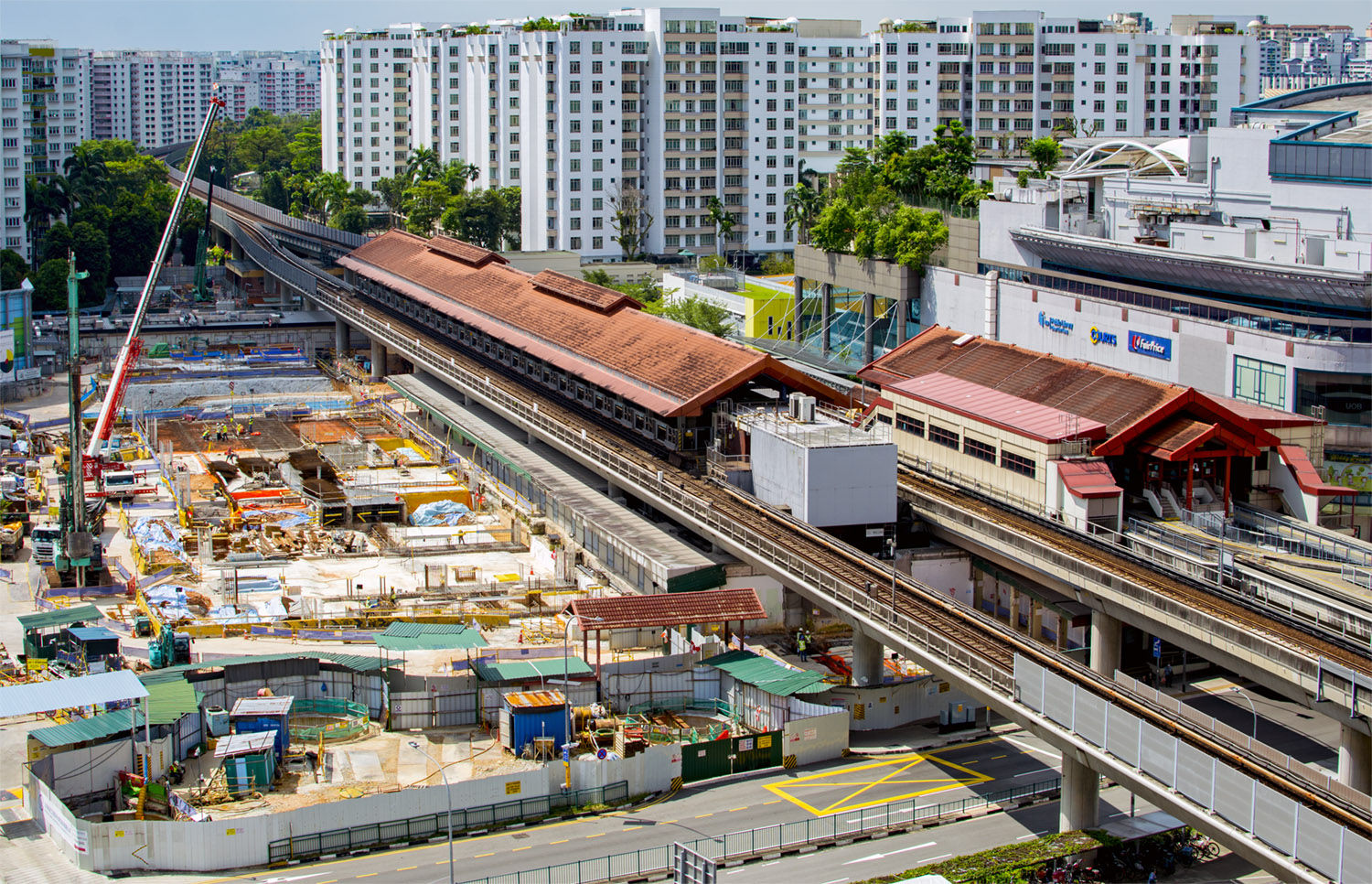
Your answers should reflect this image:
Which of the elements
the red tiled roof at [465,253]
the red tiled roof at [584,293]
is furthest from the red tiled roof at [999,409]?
the red tiled roof at [465,253]

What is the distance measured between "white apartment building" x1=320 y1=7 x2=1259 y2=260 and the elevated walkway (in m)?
55.6

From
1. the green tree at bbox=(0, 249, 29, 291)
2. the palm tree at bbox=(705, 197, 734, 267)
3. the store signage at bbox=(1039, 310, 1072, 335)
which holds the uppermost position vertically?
the palm tree at bbox=(705, 197, 734, 267)

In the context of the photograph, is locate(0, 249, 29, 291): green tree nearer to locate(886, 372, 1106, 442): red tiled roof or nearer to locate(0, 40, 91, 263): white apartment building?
locate(0, 40, 91, 263): white apartment building

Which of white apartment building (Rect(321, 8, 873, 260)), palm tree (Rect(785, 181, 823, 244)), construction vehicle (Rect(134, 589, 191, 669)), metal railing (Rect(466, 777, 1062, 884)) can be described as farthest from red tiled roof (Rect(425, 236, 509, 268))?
metal railing (Rect(466, 777, 1062, 884))

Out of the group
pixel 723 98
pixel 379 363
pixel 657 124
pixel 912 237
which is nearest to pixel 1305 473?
pixel 912 237

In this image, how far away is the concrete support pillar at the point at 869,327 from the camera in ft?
368

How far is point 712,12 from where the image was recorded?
159875mm

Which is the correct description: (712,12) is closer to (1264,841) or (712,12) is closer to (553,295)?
(553,295)

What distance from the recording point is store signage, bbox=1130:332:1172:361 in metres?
81.9

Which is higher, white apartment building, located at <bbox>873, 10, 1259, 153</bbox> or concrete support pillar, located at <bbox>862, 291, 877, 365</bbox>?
white apartment building, located at <bbox>873, 10, 1259, 153</bbox>

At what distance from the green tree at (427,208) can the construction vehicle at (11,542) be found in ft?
303

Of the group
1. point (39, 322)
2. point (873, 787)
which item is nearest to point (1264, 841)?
point (873, 787)

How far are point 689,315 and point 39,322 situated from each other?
5602 cm

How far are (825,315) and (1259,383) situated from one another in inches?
1784
